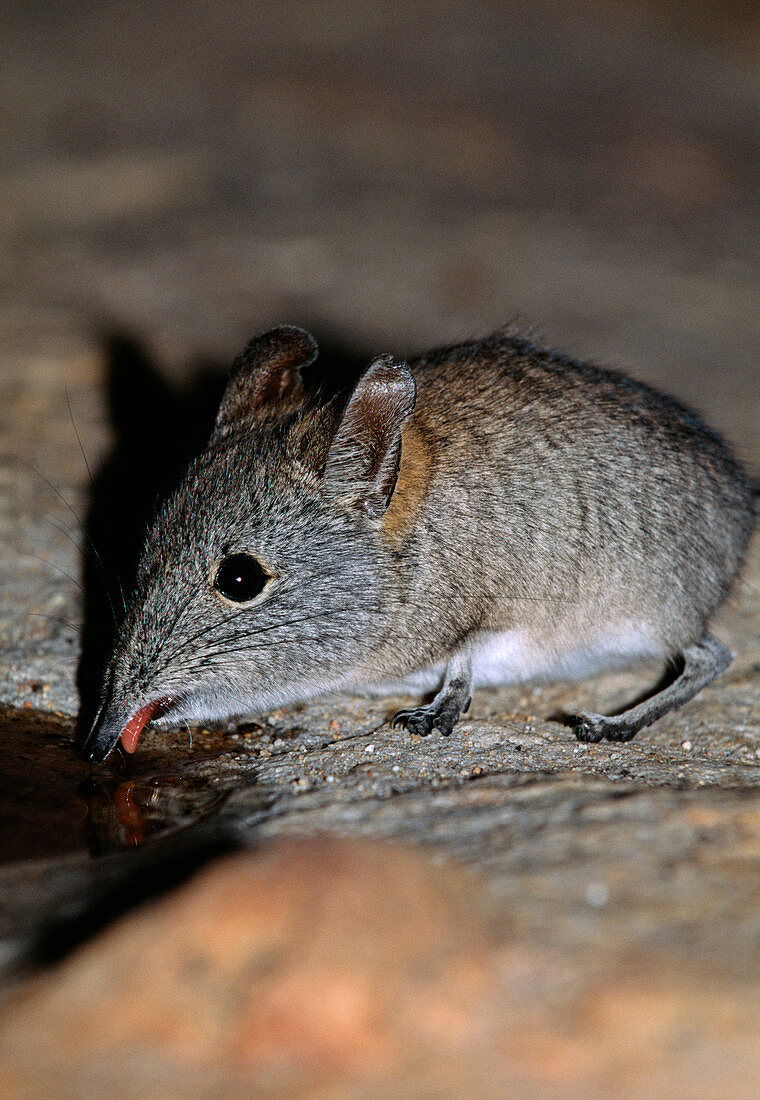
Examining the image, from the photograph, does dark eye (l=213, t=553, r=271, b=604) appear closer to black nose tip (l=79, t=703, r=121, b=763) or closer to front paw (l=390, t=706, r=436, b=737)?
black nose tip (l=79, t=703, r=121, b=763)

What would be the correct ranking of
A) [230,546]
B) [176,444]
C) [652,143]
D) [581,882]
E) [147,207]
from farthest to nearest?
[652,143] → [147,207] → [176,444] → [230,546] → [581,882]

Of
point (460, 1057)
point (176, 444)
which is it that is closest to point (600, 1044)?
point (460, 1057)

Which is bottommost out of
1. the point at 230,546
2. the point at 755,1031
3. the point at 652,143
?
the point at 755,1031

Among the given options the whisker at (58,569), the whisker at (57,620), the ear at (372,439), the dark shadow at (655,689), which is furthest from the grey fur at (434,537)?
the whisker at (58,569)

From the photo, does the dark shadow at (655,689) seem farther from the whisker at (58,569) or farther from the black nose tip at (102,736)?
the whisker at (58,569)

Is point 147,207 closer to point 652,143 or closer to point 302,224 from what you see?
point 302,224

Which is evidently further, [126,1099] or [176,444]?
[176,444]

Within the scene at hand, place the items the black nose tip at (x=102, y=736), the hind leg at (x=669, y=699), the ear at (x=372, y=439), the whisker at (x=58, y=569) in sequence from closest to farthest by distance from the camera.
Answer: the black nose tip at (x=102, y=736)
the ear at (x=372, y=439)
the hind leg at (x=669, y=699)
the whisker at (x=58, y=569)
